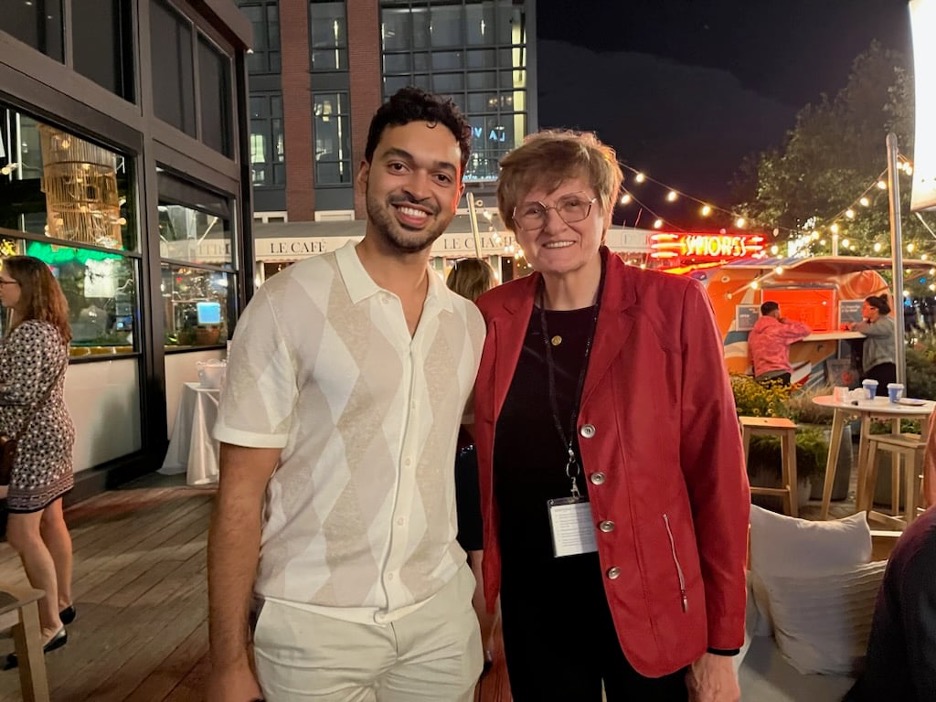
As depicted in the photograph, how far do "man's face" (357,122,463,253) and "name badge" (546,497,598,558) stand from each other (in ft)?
1.97

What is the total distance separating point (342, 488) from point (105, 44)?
649 centimetres

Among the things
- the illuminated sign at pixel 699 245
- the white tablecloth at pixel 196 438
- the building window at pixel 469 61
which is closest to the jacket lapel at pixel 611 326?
the white tablecloth at pixel 196 438

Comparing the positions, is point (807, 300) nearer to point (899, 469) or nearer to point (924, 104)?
point (899, 469)

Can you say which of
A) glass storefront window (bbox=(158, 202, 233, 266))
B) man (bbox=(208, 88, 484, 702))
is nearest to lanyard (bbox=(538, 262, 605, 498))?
man (bbox=(208, 88, 484, 702))

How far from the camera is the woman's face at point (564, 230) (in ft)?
4.65

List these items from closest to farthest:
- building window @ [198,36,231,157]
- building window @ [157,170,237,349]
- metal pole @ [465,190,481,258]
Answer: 1. building window @ [157,170,237,349]
2. metal pole @ [465,190,481,258]
3. building window @ [198,36,231,157]

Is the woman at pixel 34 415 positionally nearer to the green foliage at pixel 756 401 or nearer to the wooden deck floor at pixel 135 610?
the wooden deck floor at pixel 135 610

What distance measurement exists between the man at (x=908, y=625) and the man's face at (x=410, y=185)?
122cm

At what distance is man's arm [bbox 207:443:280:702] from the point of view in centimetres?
111

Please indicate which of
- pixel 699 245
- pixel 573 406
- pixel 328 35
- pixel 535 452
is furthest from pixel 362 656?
pixel 328 35

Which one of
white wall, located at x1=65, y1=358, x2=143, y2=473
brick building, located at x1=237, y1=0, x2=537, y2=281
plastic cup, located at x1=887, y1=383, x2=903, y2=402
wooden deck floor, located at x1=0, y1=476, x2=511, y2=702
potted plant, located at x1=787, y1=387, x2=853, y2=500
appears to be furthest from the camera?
brick building, located at x1=237, y1=0, x2=537, y2=281

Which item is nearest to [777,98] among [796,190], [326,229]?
[796,190]

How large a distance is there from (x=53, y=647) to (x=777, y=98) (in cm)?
5969

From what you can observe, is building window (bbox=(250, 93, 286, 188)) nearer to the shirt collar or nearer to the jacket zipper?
the shirt collar
